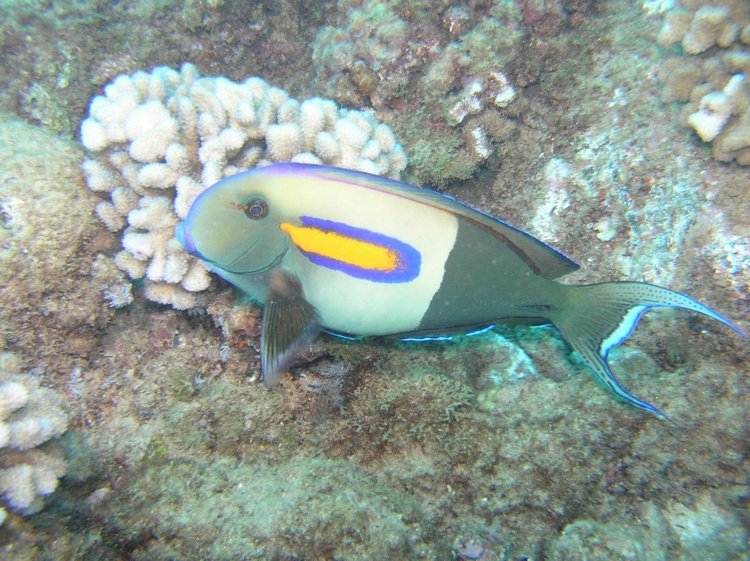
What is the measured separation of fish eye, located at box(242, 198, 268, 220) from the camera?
6.98 ft

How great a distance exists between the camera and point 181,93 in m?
3.27

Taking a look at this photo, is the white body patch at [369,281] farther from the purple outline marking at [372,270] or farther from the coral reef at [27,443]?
the coral reef at [27,443]

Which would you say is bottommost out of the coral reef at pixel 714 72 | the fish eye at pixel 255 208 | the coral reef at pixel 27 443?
the coral reef at pixel 27 443

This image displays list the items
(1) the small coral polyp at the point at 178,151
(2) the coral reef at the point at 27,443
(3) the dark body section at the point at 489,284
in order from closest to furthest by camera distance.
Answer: (2) the coral reef at the point at 27,443
(3) the dark body section at the point at 489,284
(1) the small coral polyp at the point at 178,151

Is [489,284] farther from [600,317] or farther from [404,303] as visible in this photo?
[600,317]

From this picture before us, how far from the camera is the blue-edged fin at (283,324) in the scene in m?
2.14

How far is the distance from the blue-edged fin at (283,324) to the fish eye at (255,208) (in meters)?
0.33

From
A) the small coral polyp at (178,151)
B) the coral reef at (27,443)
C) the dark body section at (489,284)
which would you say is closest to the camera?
the coral reef at (27,443)

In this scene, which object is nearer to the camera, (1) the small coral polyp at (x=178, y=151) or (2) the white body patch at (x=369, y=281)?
(2) the white body patch at (x=369, y=281)

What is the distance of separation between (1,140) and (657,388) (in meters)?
4.69

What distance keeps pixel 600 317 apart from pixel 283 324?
1.74 metres

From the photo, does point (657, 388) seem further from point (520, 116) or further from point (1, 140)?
point (1, 140)

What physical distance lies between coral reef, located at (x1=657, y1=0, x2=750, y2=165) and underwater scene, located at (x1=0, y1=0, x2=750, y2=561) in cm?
2

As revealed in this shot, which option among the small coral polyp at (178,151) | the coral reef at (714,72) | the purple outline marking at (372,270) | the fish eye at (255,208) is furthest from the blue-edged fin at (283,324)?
the coral reef at (714,72)
